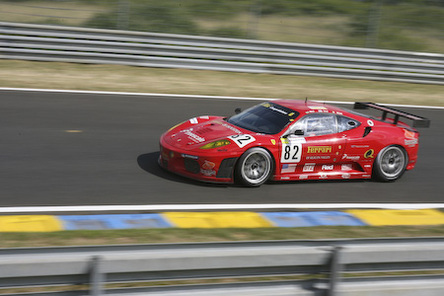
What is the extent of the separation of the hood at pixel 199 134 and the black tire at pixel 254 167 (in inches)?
17.8

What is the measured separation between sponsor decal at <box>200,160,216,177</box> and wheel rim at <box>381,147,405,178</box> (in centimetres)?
289

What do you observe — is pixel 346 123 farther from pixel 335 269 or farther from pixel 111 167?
pixel 335 269

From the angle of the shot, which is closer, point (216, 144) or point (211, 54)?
point (216, 144)

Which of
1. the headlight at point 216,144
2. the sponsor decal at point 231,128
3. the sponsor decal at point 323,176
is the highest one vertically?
the sponsor decal at point 231,128

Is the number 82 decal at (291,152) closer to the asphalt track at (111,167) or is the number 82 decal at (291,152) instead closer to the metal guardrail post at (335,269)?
the asphalt track at (111,167)

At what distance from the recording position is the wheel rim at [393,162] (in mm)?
9297

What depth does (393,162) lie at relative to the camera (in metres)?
9.40

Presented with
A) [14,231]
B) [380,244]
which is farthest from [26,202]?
[380,244]

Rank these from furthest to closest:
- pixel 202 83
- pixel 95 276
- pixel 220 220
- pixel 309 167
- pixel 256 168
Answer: pixel 202 83
pixel 309 167
pixel 256 168
pixel 220 220
pixel 95 276

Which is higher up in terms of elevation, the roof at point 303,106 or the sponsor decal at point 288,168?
the roof at point 303,106

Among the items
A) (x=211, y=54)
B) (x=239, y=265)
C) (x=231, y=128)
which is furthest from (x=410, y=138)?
(x=211, y=54)

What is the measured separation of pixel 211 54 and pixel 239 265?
12.2 metres

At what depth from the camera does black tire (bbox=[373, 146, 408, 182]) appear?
9.19 meters

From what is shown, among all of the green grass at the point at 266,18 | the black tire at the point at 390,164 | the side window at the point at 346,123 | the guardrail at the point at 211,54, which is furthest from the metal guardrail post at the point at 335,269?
the green grass at the point at 266,18
